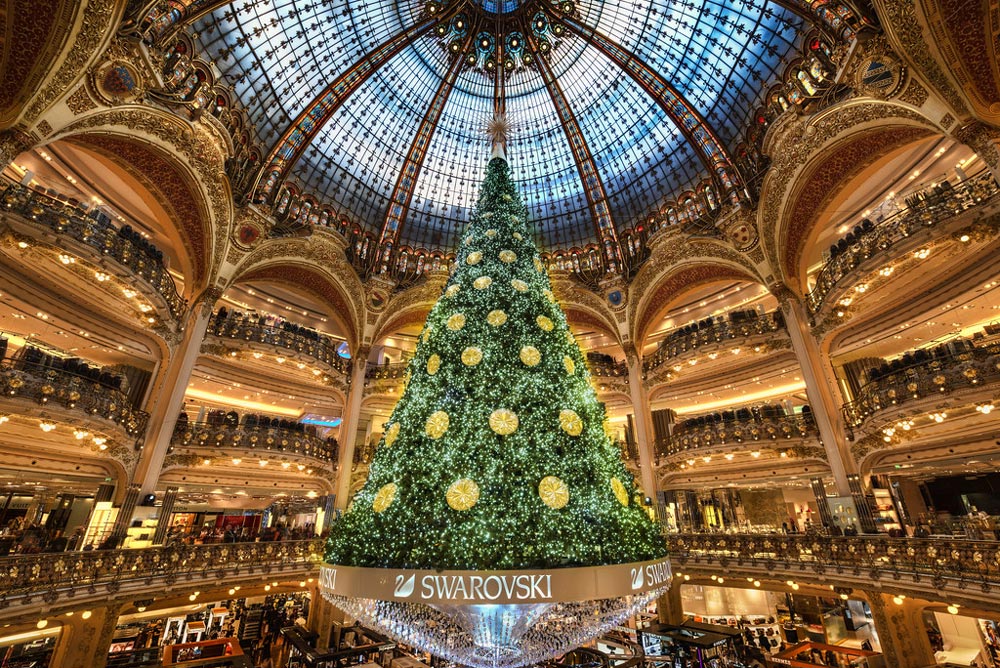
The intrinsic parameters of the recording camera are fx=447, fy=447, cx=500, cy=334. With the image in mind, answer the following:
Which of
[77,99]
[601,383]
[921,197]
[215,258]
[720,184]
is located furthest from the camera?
[601,383]

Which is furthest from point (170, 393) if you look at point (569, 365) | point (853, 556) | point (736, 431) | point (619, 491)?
point (853, 556)

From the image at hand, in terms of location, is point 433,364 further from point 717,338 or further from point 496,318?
point 717,338

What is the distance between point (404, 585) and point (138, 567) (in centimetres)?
1390

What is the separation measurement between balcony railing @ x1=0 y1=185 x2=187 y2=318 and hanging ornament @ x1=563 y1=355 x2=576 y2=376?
14822mm

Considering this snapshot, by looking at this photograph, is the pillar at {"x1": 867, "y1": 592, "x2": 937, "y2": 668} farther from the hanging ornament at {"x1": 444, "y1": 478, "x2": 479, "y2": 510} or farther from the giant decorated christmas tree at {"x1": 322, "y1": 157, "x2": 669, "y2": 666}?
the hanging ornament at {"x1": 444, "y1": 478, "x2": 479, "y2": 510}

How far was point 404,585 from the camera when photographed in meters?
4.31

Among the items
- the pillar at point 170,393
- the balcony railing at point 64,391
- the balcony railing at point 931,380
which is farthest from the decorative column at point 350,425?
the balcony railing at point 931,380

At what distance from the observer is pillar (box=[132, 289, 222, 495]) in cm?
1540

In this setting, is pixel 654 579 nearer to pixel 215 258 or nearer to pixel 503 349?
pixel 503 349

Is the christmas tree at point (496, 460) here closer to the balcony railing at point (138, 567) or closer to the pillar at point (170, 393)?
the balcony railing at point (138, 567)

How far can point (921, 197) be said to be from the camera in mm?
13742

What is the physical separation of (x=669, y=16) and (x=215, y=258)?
21185 mm

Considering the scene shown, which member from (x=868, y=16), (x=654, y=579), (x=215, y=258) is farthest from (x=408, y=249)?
(x=654, y=579)

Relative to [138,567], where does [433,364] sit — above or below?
above
